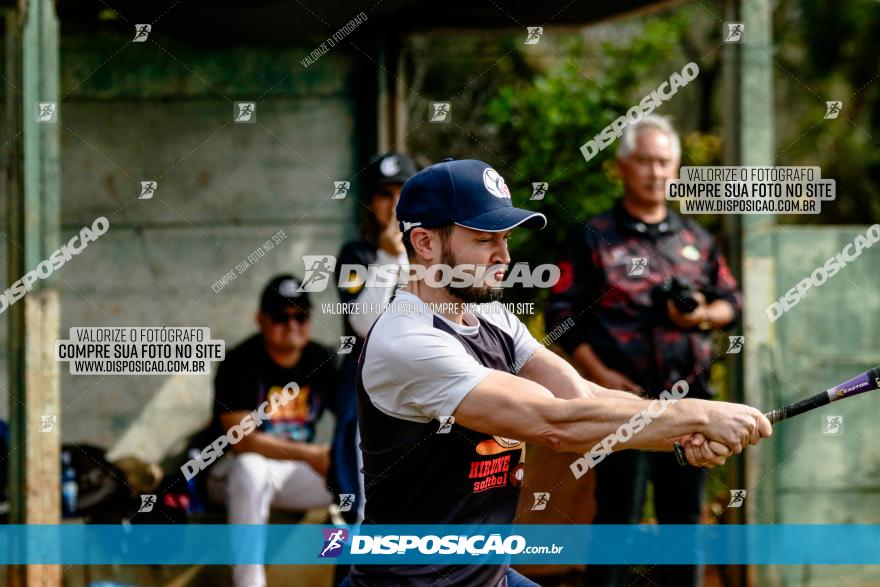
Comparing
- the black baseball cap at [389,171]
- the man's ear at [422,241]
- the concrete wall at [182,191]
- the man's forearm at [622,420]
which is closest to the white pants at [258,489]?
the concrete wall at [182,191]

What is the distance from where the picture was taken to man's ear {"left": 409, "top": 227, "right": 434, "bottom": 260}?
11.8ft

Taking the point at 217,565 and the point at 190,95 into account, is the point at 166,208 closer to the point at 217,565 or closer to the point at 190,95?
the point at 190,95

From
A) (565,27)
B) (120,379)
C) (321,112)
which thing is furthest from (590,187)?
(120,379)

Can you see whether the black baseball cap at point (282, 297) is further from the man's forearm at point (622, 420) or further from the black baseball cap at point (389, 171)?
the man's forearm at point (622, 420)

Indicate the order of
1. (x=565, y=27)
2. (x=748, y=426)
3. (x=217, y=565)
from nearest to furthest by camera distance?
(x=748, y=426)
(x=217, y=565)
(x=565, y=27)

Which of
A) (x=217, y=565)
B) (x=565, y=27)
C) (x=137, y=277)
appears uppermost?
(x=565, y=27)

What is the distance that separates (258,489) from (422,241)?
108 inches

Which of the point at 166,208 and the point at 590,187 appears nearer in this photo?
the point at 166,208

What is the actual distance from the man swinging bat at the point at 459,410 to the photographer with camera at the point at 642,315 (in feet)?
6.67

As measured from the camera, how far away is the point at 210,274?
23.4 ft

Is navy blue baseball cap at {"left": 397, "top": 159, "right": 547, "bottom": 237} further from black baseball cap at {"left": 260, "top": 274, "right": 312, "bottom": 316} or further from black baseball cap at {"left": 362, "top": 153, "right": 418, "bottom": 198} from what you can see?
black baseball cap at {"left": 260, "top": 274, "right": 312, "bottom": 316}

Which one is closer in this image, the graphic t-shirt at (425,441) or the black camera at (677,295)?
the graphic t-shirt at (425,441)

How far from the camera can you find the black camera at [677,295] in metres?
5.63

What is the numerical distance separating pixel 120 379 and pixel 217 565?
1341mm
